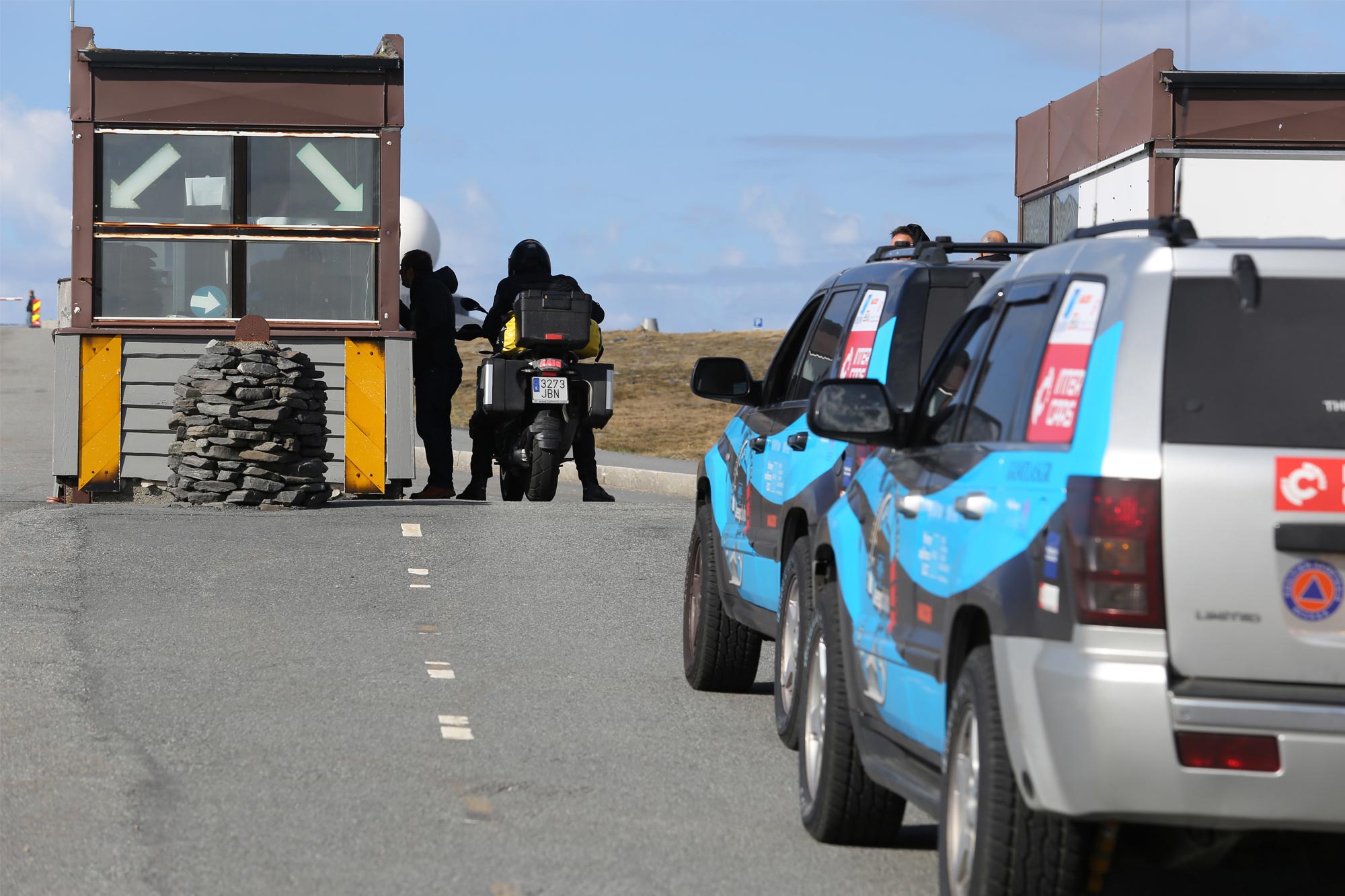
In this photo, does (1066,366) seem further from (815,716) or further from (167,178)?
(167,178)

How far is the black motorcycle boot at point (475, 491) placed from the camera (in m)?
18.0

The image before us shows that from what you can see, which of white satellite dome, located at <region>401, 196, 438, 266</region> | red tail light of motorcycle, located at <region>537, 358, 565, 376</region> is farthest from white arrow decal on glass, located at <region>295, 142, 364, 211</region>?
white satellite dome, located at <region>401, 196, 438, 266</region>

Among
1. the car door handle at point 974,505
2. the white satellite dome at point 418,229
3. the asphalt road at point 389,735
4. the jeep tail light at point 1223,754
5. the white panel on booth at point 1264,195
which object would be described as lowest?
the asphalt road at point 389,735

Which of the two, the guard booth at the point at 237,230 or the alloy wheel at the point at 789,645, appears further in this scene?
the guard booth at the point at 237,230

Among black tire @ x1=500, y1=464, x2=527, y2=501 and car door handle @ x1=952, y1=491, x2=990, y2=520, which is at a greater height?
car door handle @ x1=952, y1=491, x2=990, y2=520

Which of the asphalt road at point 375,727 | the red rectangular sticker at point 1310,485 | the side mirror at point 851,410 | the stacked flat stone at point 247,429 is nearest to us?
the red rectangular sticker at point 1310,485

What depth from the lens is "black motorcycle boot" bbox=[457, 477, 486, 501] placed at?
18.0 m

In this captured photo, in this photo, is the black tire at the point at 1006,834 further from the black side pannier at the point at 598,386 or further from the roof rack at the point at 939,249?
the black side pannier at the point at 598,386

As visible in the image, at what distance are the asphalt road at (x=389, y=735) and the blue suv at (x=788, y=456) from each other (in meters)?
0.34

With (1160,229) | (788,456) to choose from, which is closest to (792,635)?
(788,456)

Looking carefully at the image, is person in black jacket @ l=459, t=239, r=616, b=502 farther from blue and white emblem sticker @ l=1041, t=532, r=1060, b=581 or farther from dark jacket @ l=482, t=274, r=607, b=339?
blue and white emblem sticker @ l=1041, t=532, r=1060, b=581

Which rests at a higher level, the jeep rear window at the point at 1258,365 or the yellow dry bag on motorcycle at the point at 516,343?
the yellow dry bag on motorcycle at the point at 516,343

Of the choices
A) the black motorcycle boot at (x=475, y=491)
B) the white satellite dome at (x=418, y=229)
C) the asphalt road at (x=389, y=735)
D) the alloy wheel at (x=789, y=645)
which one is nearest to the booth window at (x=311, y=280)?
the black motorcycle boot at (x=475, y=491)

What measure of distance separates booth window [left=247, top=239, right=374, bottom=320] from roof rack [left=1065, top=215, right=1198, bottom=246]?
12.7 meters
